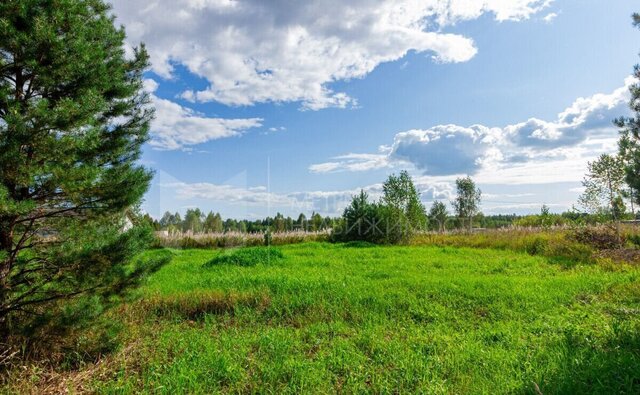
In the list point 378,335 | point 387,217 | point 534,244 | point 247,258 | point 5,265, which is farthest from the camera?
point 387,217

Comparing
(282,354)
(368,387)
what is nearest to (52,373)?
(282,354)

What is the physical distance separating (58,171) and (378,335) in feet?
12.8

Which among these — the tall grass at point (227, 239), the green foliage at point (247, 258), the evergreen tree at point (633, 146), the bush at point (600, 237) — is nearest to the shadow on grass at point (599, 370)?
the evergreen tree at point (633, 146)

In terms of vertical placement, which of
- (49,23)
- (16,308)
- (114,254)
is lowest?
(16,308)

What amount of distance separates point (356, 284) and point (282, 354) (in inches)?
127

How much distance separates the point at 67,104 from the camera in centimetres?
341

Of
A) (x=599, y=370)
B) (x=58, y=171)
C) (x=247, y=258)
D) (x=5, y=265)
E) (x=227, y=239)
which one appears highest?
(x=58, y=171)

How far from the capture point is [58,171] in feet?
11.3

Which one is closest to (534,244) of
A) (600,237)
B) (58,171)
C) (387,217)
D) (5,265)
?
(600,237)

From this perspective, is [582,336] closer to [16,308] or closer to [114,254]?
[114,254]

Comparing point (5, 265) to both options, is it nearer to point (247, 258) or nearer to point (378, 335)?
point (378, 335)

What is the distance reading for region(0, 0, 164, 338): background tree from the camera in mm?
3414

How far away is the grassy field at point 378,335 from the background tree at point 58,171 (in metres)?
0.91

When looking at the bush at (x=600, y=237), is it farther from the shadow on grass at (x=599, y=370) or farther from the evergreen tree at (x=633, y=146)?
the shadow on grass at (x=599, y=370)
